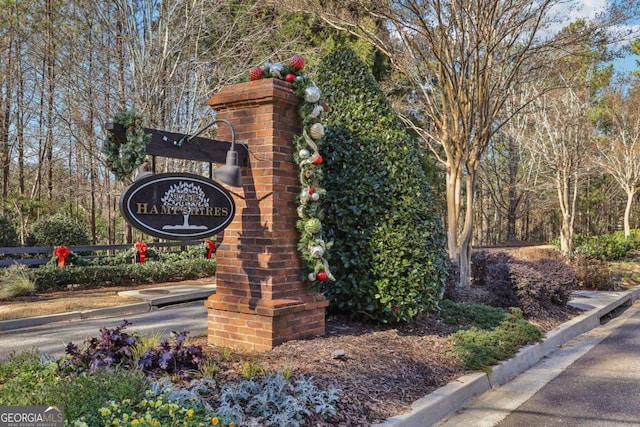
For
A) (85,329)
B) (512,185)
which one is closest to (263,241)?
(85,329)

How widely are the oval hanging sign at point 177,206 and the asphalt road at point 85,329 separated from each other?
109 inches

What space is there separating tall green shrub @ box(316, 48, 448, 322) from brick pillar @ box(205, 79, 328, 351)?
30.6 inches

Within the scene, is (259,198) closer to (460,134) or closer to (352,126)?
(352,126)

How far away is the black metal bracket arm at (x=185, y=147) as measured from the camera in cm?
425

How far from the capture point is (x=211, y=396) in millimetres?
3588

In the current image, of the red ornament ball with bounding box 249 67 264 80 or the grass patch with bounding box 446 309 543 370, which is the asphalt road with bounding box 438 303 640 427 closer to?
the grass patch with bounding box 446 309 543 370

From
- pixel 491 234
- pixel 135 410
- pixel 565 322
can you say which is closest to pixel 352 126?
pixel 135 410

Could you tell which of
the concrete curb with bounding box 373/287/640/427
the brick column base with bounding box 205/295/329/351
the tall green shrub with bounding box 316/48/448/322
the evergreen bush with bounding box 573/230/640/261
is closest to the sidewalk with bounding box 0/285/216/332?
the brick column base with bounding box 205/295/329/351

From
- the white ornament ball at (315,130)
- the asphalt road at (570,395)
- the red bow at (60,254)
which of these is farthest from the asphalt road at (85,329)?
the asphalt road at (570,395)

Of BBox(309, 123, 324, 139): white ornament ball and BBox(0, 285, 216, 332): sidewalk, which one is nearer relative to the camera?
BBox(309, 123, 324, 139): white ornament ball

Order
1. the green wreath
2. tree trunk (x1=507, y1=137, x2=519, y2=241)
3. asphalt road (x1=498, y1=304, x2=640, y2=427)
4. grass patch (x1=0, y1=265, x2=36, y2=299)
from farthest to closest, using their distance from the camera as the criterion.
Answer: tree trunk (x1=507, y1=137, x2=519, y2=241) < grass patch (x1=0, y1=265, x2=36, y2=299) < asphalt road (x1=498, y1=304, x2=640, y2=427) < the green wreath

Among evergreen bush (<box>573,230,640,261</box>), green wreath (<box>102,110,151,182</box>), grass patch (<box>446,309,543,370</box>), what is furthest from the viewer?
evergreen bush (<box>573,230,640,261</box>)

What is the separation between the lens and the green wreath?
4.07 meters

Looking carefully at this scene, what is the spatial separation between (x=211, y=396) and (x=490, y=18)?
810 cm
